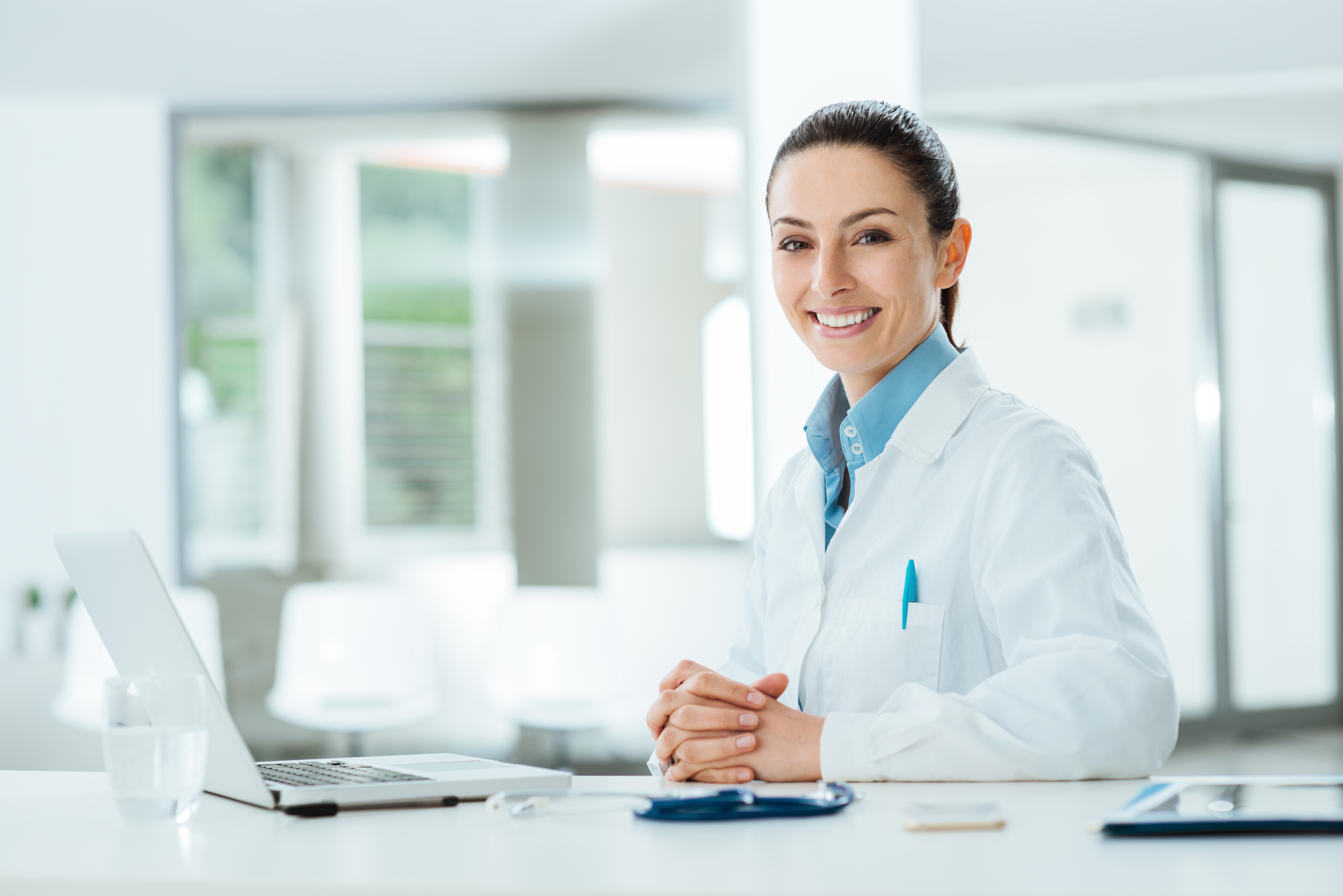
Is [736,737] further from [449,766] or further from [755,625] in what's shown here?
[755,625]

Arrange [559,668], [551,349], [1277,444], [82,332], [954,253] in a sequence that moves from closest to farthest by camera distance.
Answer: [954,253] < [559,668] < [82,332] < [551,349] < [1277,444]

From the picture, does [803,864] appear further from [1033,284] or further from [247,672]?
[1033,284]

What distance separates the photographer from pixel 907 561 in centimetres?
159

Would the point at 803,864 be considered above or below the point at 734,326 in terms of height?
below

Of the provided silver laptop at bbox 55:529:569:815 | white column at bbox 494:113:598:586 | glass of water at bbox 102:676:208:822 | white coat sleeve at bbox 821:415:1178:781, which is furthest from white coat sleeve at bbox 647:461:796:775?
white column at bbox 494:113:598:586

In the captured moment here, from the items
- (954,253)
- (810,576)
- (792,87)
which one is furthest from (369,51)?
(810,576)

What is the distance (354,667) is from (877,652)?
3102 mm

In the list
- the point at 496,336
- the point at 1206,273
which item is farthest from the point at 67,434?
the point at 1206,273

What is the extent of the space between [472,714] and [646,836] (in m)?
4.09

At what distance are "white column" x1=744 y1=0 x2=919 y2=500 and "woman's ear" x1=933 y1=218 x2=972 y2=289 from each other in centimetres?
194

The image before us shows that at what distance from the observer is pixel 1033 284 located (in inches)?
235

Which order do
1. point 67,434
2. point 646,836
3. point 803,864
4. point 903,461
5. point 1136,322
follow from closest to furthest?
point 803,864 → point 646,836 → point 903,461 → point 67,434 → point 1136,322

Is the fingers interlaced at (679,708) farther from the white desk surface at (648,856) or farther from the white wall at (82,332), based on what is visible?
the white wall at (82,332)

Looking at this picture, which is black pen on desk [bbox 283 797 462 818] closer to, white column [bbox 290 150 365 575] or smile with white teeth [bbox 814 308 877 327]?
smile with white teeth [bbox 814 308 877 327]
